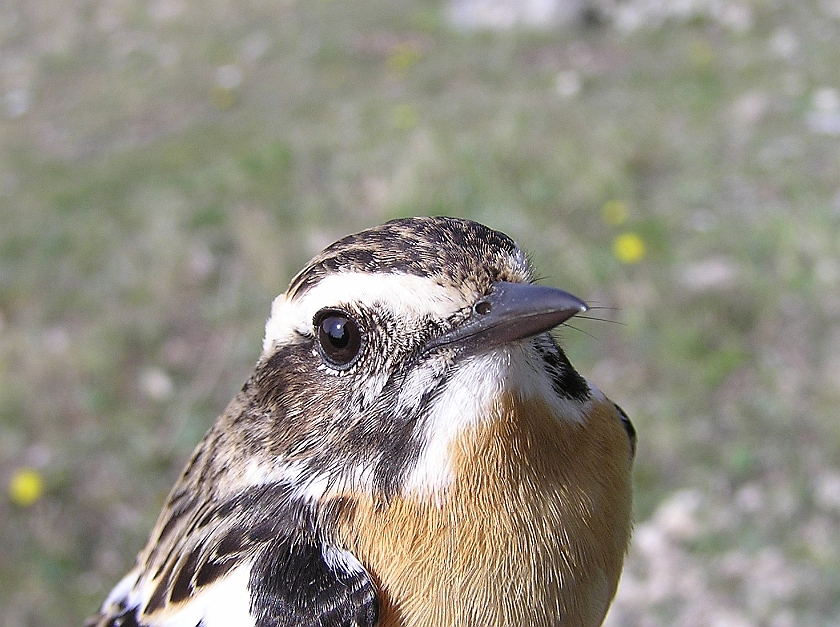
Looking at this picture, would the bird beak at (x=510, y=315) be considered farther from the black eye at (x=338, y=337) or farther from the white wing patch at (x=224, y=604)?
the white wing patch at (x=224, y=604)

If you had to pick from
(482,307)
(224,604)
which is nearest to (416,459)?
(482,307)

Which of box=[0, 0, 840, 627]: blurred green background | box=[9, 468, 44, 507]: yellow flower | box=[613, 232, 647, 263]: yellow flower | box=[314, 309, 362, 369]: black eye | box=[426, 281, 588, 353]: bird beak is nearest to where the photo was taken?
box=[426, 281, 588, 353]: bird beak

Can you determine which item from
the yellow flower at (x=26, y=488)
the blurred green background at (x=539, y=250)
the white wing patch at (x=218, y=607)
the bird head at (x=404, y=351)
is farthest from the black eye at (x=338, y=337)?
the yellow flower at (x=26, y=488)

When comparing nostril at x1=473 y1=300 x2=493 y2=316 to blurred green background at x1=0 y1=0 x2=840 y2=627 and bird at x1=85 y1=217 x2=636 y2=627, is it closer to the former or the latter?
bird at x1=85 y1=217 x2=636 y2=627

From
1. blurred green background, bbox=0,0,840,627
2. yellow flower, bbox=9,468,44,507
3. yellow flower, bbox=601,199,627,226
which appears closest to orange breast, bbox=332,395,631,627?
blurred green background, bbox=0,0,840,627

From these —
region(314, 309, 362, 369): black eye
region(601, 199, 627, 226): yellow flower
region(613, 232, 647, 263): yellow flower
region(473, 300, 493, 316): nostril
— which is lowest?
region(613, 232, 647, 263): yellow flower

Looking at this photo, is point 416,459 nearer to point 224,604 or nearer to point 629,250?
point 224,604

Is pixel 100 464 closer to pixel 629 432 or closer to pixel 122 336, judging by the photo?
pixel 122 336
